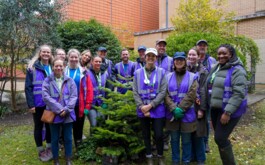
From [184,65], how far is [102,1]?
15568 millimetres

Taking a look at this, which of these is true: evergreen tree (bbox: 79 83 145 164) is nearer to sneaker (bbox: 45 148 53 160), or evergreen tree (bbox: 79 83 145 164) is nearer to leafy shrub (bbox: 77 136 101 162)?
leafy shrub (bbox: 77 136 101 162)

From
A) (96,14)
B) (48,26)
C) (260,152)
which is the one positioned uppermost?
(96,14)

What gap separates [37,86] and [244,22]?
13.2 meters

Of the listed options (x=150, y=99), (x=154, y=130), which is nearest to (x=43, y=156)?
(x=154, y=130)

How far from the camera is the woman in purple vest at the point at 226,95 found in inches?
149

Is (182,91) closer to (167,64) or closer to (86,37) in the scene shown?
(167,64)

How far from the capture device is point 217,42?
7949 millimetres

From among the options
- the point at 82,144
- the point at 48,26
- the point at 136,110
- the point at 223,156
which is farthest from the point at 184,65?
the point at 48,26

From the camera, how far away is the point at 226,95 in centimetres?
387

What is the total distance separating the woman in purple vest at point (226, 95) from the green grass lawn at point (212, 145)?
1.13m

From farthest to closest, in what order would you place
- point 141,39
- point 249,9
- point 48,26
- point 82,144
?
point 141,39 < point 249,9 < point 48,26 < point 82,144

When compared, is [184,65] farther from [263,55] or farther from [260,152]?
[263,55]

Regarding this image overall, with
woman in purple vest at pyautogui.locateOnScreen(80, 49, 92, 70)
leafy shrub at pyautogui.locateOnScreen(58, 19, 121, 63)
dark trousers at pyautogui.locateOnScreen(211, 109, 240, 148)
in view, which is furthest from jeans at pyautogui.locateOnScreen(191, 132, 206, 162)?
leafy shrub at pyautogui.locateOnScreen(58, 19, 121, 63)

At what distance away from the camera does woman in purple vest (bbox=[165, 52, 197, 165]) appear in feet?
14.1
